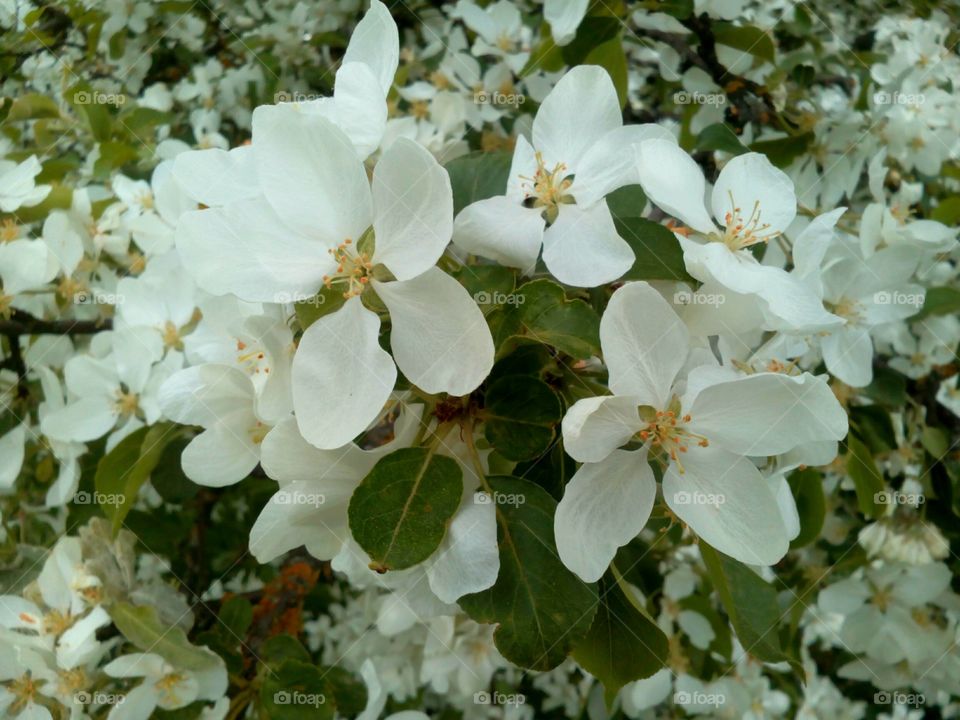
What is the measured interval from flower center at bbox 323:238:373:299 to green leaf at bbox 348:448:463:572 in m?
0.17

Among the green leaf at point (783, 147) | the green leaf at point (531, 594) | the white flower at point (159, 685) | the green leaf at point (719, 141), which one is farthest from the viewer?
the green leaf at point (783, 147)

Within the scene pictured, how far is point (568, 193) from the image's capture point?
85cm

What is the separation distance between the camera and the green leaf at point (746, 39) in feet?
4.95

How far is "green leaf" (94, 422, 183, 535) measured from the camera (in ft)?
3.51

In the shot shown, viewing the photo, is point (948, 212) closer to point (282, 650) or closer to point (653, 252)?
point (653, 252)

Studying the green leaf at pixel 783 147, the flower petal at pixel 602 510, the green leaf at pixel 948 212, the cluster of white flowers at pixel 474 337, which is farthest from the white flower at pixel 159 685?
the green leaf at pixel 948 212

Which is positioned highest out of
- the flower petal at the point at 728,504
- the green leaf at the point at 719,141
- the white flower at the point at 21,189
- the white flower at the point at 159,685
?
the white flower at the point at 21,189

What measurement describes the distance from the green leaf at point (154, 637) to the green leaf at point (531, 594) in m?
0.47

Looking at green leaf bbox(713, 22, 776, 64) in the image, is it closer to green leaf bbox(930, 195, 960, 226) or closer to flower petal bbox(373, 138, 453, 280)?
green leaf bbox(930, 195, 960, 226)

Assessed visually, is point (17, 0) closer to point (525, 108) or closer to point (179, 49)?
point (179, 49)

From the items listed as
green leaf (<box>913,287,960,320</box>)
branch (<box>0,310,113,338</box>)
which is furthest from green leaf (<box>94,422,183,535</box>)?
green leaf (<box>913,287,960,320</box>)

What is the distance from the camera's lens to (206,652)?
3.54ft

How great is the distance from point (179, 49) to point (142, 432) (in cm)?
133

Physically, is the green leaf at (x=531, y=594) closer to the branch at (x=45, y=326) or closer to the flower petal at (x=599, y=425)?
the flower petal at (x=599, y=425)
